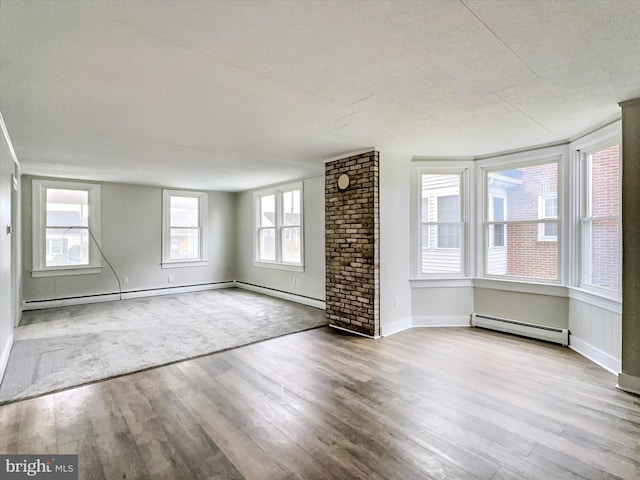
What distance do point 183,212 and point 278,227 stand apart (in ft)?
8.04

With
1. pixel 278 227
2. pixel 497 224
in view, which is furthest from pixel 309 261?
pixel 497 224

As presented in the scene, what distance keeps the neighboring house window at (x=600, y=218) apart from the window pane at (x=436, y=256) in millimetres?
1452

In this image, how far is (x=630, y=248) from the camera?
2855 millimetres

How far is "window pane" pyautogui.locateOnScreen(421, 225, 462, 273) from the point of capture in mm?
4879

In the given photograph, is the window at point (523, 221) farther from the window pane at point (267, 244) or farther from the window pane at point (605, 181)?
the window pane at point (267, 244)

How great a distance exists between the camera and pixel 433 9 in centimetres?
162

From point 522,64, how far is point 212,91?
2.15 m

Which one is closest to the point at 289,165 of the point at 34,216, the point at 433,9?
the point at 433,9

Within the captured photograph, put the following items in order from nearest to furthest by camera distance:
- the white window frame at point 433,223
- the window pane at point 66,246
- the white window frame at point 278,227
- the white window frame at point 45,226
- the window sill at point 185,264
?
1. the white window frame at point 433,223
2. the white window frame at point 45,226
3. the window pane at point 66,246
4. the white window frame at point 278,227
5. the window sill at point 185,264

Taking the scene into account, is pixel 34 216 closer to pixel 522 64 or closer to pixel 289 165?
pixel 289 165

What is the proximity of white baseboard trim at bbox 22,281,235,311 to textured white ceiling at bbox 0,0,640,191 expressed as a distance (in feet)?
11.1

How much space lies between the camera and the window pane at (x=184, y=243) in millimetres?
7641

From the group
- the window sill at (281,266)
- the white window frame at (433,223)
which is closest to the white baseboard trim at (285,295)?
the window sill at (281,266)

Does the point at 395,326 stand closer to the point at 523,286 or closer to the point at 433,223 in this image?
the point at 433,223
